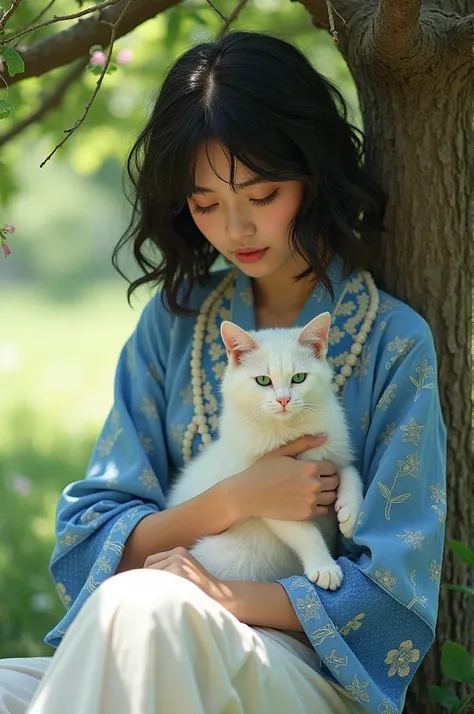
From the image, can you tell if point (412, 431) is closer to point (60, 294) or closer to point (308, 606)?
point (308, 606)

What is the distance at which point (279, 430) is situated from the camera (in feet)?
6.36

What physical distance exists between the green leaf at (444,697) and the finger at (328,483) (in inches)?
22.8

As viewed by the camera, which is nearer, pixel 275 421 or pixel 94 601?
pixel 94 601

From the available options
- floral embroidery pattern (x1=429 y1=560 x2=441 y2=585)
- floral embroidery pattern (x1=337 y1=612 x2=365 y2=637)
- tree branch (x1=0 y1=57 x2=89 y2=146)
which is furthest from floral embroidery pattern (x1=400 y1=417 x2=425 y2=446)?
tree branch (x1=0 y1=57 x2=89 y2=146)

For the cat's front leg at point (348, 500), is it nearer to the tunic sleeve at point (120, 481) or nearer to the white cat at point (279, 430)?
the white cat at point (279, 430)

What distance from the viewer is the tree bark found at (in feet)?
6.94

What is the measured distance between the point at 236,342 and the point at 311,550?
413 mm

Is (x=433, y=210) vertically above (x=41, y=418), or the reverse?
(x=433, y=210)

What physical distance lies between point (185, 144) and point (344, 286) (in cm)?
44

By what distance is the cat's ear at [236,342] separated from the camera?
6.25 feet

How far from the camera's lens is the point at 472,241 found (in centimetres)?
217

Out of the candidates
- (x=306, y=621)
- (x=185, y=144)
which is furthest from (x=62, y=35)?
(x=306, y=621)

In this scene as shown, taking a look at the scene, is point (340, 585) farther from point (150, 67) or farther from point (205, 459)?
point (150, 67)

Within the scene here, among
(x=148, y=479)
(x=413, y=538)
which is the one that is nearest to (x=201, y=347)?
(x=148, y=479)
